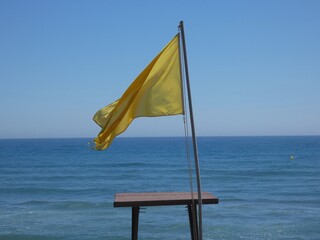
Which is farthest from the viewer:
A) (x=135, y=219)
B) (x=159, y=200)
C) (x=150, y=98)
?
(x=135, y=219)

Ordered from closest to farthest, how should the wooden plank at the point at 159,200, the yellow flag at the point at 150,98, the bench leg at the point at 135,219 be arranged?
the yellow flag at the point at 150,98, the wooden plank at the point at 159,200, the bench leg at the point at 135,219

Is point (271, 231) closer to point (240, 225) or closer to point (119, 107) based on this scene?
point (240, 225)

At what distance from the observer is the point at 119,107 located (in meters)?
6.47

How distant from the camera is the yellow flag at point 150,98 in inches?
254

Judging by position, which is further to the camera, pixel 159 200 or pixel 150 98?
pixel 159 200

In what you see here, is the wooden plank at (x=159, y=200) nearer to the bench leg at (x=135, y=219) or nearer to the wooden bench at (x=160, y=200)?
the wooden bench at (x=160, y=200)

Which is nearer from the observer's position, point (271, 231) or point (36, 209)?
point (271, 231)

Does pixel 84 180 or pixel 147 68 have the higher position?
pixel 147 68

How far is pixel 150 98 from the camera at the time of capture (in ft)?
21.3

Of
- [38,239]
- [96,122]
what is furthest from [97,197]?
[96,122]

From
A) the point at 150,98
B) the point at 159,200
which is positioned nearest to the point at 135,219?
the point at 159,200

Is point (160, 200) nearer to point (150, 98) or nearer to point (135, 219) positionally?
point (135, 219)

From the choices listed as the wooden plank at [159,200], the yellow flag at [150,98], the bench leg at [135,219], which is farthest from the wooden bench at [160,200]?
the yellow flag at [150,98]

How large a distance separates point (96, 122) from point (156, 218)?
1109cm
